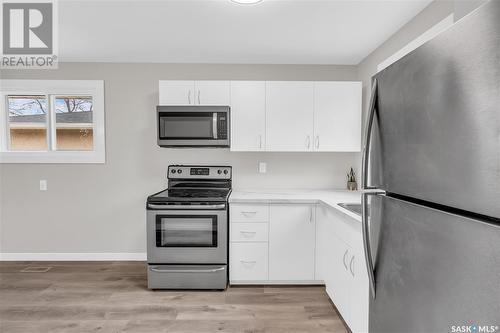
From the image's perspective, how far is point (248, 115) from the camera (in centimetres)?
297

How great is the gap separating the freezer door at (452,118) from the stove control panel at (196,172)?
2.48 meters

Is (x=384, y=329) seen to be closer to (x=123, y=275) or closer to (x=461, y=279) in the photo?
(x=461, y=279)

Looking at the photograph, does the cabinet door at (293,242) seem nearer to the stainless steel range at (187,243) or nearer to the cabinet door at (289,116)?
the stainless steel range at (187,243)

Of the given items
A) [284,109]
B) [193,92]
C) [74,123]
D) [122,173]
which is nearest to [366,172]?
[284,109]

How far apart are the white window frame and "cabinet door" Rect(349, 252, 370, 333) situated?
9.43ft

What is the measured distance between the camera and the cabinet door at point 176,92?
9.64ft

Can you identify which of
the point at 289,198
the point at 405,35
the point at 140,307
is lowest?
the point at 140,307

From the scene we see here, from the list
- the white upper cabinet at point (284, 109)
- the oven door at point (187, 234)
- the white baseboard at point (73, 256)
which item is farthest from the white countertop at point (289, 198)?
the white baseboard at point (73, 256)

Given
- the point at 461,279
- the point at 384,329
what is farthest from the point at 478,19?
the point at 384,329

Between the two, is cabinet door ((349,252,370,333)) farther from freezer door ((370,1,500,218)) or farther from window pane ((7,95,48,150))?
window pane ((7,95,48,150))

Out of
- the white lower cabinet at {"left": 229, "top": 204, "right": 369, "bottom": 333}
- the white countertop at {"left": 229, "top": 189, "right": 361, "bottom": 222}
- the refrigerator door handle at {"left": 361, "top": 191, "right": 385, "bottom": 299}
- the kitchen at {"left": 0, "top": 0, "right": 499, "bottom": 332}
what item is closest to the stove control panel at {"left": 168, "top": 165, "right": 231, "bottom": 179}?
the kitchen at {"left": 0, "top": 0, "right": 499, "bottom": 332}

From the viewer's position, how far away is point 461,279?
0.61m

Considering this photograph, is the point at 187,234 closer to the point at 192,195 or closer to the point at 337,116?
the point at 192,195

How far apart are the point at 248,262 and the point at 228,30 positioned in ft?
6.83
